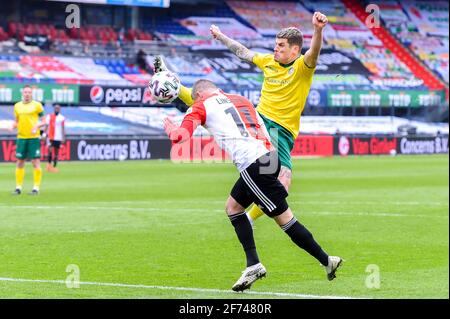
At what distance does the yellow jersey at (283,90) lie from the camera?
10547mm

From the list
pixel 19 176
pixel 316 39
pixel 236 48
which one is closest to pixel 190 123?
pixel 316 39

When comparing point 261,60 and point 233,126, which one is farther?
point 261,60

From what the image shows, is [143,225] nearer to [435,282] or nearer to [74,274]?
[74,274]

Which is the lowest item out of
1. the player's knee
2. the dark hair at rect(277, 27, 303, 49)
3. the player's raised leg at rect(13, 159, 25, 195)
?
the player's raised leg at rect(13, 159, 25, 195)

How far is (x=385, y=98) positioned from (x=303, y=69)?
43523 mm

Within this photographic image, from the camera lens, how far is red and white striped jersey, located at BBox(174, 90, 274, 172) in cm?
911

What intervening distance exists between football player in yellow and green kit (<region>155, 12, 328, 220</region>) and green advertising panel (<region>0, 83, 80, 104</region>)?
106ft

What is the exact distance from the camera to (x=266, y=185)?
30.2 feet

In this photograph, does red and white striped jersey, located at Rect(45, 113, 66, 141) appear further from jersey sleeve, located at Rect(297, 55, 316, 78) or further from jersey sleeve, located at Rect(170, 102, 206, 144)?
jersey sleeve, located at Rect(170, 102, 206, 144)

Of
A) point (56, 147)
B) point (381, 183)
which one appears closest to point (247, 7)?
point (56, 147)

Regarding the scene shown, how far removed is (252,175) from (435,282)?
214 cm

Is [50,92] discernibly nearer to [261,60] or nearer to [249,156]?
[261,60]

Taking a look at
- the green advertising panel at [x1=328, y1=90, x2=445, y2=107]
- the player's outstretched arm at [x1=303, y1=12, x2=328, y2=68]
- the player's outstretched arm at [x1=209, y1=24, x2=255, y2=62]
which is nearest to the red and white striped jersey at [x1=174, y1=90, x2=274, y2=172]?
the player's outstretched arm at [x1=303, y1=12, x2=328, y2=68]

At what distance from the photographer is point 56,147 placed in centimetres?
3192
